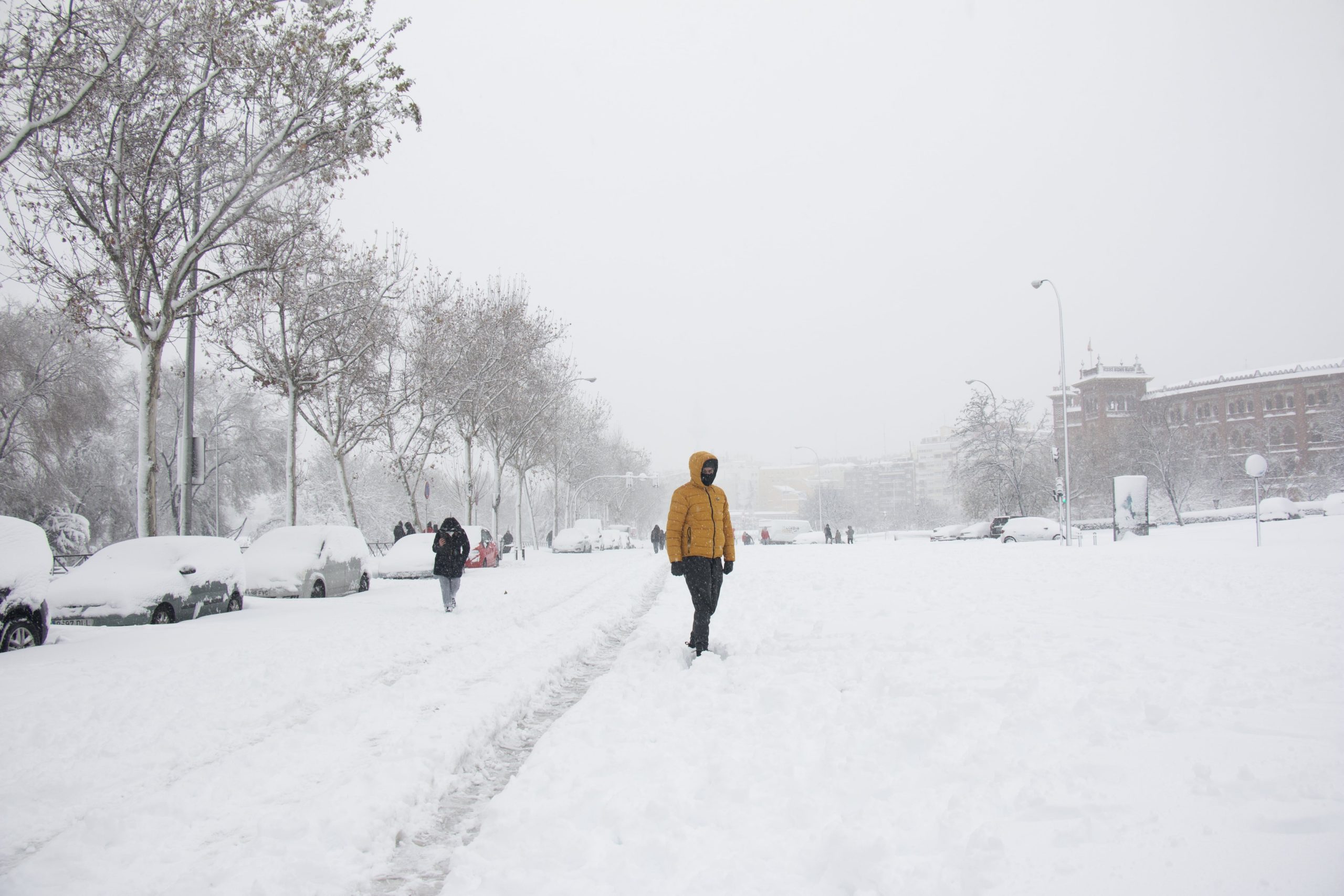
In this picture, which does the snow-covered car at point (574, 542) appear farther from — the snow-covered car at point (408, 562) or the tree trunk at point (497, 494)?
the snow-covered car at point (408, 562)

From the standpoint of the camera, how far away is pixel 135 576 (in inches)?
495

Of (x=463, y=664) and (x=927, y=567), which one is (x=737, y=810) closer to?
(x=463, y=664)

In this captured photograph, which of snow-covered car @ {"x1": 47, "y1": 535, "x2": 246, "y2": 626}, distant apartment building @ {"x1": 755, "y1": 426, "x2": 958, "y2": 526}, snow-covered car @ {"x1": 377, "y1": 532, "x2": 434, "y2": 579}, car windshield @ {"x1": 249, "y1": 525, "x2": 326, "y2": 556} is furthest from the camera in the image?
distant apartment building @ {"x1": 755, "y1": 426, "x2": 958, "y2": 526}

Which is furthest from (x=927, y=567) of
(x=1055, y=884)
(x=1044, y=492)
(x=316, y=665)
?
(x=1044, y=492)

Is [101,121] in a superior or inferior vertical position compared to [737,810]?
superior

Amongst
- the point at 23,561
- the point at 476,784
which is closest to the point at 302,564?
the point at 23,561

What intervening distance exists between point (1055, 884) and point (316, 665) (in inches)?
303

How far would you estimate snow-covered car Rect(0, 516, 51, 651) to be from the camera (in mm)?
9734

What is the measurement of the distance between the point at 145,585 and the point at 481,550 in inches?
684

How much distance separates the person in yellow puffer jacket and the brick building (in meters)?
69.7

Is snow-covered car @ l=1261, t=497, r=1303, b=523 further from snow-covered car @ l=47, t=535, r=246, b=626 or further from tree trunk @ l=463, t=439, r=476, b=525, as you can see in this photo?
snow-covered car @ l=47, t=535, r=246, b=626

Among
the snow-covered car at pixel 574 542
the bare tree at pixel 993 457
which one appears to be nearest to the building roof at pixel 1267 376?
the bare tree at pixel 993 457

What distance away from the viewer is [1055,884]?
10.0 ft

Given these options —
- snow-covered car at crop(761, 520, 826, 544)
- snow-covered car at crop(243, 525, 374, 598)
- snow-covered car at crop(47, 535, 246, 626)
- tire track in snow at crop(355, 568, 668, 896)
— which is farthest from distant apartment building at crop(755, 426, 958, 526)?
tire track in snow at crop(355, 568, 668, 896)
